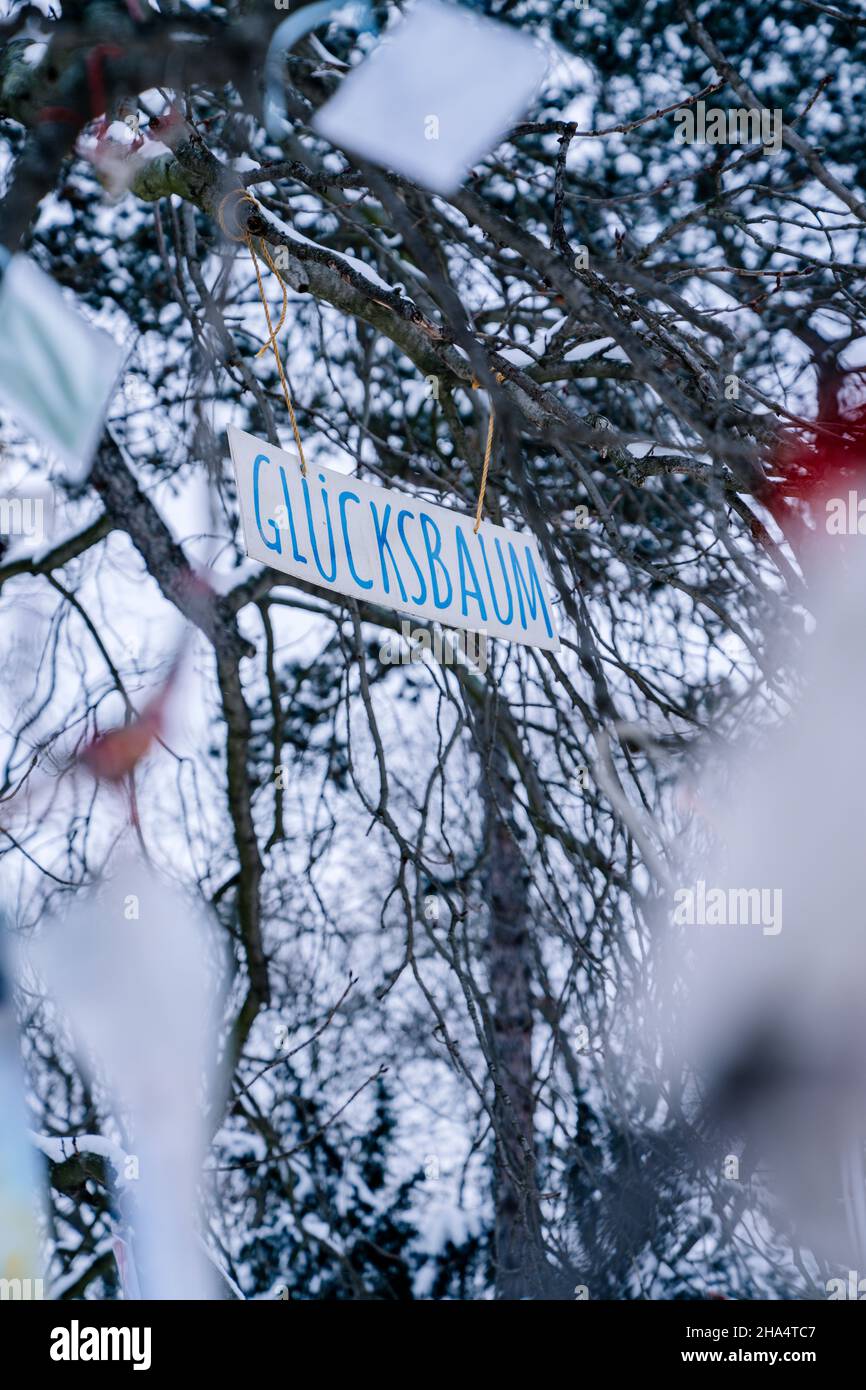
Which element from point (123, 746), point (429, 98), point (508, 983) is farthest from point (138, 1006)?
point (429, 98)

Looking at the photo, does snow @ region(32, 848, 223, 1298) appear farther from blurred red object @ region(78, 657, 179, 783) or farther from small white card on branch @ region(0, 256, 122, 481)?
small white card on branch @ region(0, 256, 122, 481)

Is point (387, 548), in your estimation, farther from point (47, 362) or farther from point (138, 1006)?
point (138, 1006)

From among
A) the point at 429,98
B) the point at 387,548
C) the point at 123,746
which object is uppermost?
the point at 429,98

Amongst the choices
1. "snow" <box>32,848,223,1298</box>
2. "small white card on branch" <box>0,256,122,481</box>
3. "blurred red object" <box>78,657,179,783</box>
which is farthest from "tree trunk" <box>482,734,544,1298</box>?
"small white card on branch" <box>0,256,122,481</box>

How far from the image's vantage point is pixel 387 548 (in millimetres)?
1101

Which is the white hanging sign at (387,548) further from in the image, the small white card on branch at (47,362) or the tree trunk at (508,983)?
the tree trunk at (508,983)

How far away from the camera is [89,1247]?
217cm

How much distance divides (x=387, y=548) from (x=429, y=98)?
494 millimetres

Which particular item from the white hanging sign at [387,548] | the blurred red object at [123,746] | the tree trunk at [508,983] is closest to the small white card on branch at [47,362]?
the white hanging sign at [387,548]

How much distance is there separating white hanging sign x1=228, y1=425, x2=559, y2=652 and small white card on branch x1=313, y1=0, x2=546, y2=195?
0.37m

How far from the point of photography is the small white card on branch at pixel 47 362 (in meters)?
1.27

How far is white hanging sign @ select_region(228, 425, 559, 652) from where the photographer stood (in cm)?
103

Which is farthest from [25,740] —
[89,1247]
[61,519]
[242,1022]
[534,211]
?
[534,211]
